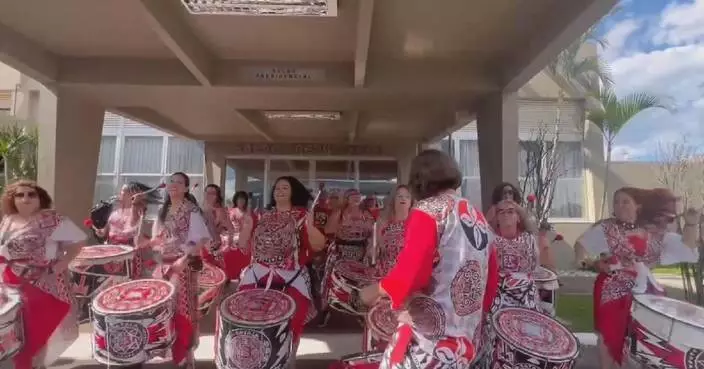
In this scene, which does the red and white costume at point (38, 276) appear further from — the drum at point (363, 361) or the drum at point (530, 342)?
the drum at point (530, 342)

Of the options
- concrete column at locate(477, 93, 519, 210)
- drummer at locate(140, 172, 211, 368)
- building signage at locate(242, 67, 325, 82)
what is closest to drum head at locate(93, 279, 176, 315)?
drummer at locate(140, 172, 211, 368)

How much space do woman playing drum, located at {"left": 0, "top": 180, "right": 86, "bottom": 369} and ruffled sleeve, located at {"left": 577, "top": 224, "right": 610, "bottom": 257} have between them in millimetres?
3607

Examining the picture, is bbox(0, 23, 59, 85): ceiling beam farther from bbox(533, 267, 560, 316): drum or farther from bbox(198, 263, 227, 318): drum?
bbox(533, 267, 560, 316): drum

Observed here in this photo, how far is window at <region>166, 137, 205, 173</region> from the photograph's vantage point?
1566 cm

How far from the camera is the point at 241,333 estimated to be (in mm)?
3178

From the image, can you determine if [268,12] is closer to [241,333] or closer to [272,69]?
[272,69]

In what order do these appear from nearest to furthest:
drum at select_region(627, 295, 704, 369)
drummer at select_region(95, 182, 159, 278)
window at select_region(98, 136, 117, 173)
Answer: drum at select_region(627, 295, 704, 369) → drummer at select_region(95, 182, 159, 278) → window at select_region(98, 136, 117, 173)

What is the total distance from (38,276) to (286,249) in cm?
167

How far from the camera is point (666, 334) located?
2789 millimetres

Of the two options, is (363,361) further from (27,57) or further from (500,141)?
(27,57)

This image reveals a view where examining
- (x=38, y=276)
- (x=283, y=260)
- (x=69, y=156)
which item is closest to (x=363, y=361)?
(x=283, y=260)

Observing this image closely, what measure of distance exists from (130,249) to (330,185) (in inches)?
303

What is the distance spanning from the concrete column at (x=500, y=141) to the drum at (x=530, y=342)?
2.63 m

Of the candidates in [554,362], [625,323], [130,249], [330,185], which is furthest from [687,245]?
[330,185]
